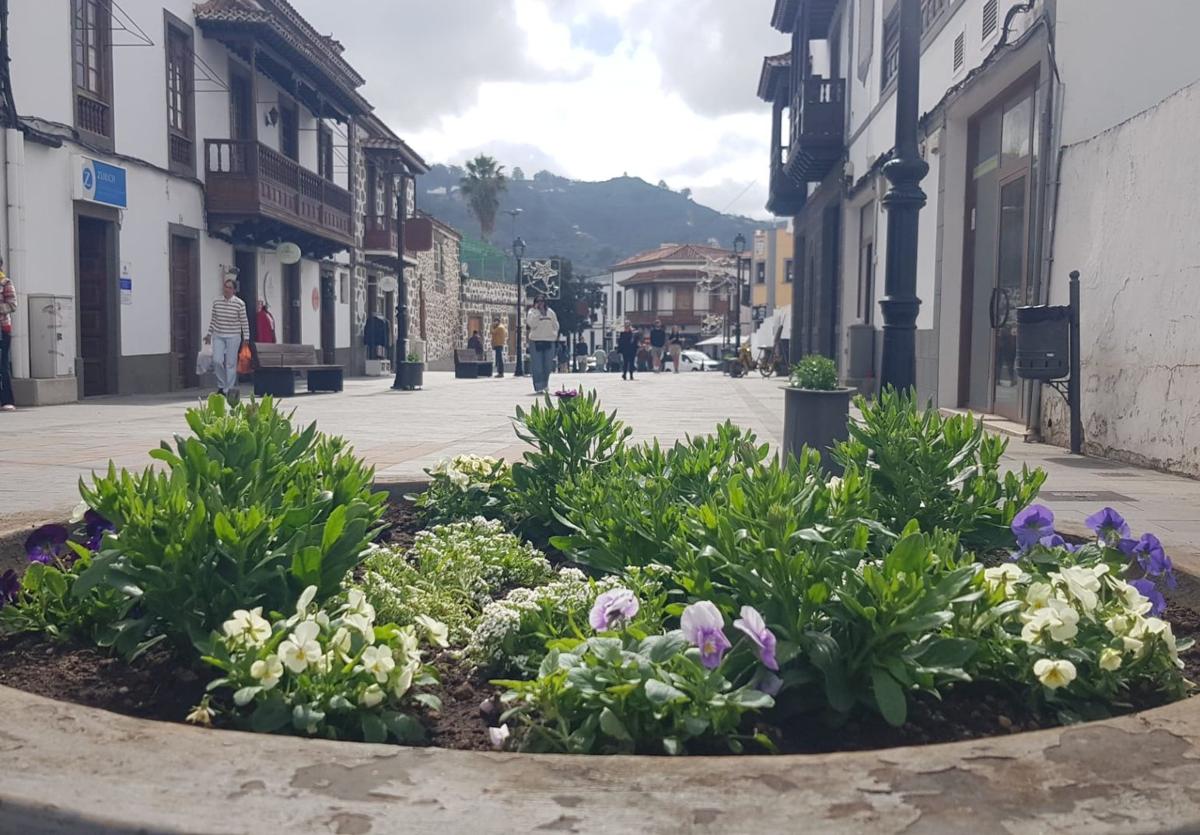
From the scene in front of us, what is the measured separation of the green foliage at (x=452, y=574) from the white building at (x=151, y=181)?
12.3 meters

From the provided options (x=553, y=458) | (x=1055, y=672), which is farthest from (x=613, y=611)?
(x=553, y=458)

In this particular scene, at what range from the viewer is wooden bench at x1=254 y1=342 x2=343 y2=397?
17.9 meters

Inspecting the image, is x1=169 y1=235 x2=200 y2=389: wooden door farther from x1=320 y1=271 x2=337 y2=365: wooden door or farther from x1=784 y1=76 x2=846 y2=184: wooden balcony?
x1=784 y1=76 x2=846 y2=184: wooden balcony

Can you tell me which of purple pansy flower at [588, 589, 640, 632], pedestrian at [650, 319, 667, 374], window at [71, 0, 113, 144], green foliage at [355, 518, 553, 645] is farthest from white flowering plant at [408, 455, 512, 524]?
pedestrian at [650, 319, 667, 374]

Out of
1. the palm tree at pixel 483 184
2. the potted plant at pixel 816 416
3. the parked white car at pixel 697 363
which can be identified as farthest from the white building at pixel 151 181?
the palm tree at pixel 483 184

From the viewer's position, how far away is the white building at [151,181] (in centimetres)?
1399

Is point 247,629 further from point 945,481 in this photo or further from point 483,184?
point 483,184

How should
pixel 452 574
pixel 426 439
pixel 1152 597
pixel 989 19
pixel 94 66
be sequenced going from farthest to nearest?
pixel 94 66 → pixel 989 19 → pixel 426 439 → pixel 452 574 → pixel 1152 597

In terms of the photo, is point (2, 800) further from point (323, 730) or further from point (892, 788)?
point (892, 788)

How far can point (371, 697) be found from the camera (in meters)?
1.92

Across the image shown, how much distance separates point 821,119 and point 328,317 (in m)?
14.7

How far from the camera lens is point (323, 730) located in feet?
6.27

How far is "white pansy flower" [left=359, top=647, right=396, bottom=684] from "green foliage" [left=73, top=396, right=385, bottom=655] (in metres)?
0.29

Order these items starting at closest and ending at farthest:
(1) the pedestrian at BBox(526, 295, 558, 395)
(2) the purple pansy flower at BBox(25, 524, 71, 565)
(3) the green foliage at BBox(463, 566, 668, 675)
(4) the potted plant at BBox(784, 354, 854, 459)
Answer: (3) the green foliage at BBox(463, 566, 668, 675) → (2) the purple pansy flower at BBox(25, 524, 71, 565) → (4) the potted plant at BBox(784, 354, 854, 459) → (1) the pedestrian at BBox(526, 295, 558, 395)
